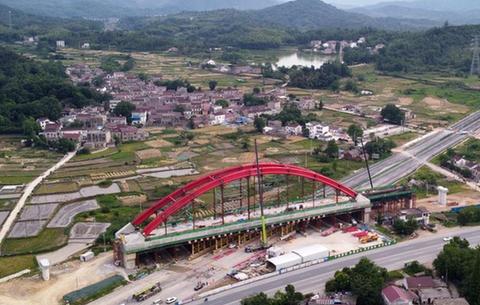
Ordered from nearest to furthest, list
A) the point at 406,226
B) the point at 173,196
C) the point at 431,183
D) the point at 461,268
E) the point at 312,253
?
1. the point at 461,268
2. the point at 312,253
3. the point at 173,196
4. the point at 406,226
5. the point at 431,183

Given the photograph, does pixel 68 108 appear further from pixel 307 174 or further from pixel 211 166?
pixel 307 174

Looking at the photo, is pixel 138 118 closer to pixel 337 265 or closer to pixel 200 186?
pixel 200 186

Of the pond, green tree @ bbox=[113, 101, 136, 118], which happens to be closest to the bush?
green tree @ bbox=[113, 101, 136, 118]

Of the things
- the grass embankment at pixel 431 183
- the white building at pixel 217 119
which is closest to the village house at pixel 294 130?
the white building at pixel 217 119

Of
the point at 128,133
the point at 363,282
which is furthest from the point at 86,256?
the point at 128,133

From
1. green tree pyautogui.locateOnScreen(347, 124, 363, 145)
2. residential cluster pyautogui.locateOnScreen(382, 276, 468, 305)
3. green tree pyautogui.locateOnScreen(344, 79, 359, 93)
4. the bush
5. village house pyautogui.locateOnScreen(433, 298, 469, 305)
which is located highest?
green tree pyautogui.locateOnScreen(344, 79, 359, 93)

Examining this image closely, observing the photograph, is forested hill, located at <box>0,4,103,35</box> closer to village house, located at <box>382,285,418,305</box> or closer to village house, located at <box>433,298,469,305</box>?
village house, located at <box>382,285,418,305</box>
